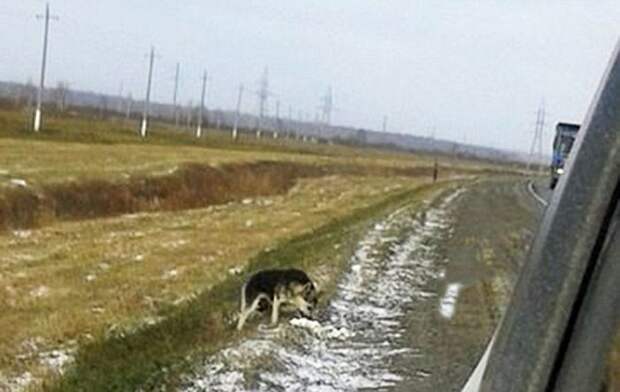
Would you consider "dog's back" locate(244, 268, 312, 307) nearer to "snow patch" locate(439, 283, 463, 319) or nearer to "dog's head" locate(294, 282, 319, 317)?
"dog's head" locate(294, 282, 319, 317)

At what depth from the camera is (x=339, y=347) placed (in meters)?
11.0

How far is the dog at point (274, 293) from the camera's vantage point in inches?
473

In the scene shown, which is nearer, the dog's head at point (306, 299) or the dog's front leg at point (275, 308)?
the dog's front leg at point (275, 308)

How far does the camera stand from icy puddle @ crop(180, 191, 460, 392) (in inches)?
371

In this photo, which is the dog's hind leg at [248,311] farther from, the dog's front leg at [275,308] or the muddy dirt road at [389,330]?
the muddy dirt road at [389,330]

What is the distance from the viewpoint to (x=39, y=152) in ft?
139

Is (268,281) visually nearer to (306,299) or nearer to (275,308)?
(275,308)

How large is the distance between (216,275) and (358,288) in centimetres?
257

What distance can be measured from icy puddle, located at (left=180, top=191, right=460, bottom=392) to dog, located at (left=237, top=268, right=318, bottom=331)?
290mm

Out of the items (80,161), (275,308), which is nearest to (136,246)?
(275,308)

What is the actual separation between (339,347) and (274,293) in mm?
1382

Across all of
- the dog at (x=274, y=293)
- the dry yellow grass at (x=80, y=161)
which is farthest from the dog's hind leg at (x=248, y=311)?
the dry yellow grass at (x=80, y=161)

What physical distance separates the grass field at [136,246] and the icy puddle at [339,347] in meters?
0.56

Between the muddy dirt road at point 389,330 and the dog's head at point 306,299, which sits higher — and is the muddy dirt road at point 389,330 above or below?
below
